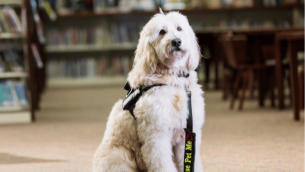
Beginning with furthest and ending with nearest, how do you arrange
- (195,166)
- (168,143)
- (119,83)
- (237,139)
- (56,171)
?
1. (119,83)
2. (237,139)
3. (56,171)
4. (195,166)
5. (168,143)

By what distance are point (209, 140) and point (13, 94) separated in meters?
2.40

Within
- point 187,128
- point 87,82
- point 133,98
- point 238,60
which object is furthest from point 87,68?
point 187,128

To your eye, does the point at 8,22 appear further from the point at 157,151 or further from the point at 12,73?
the point at 157,151

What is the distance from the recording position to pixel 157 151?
1.69 metres

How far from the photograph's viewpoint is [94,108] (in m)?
5.20

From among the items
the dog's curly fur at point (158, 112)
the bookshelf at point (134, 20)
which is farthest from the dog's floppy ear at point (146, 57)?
the bookshelf at point (134, 20)

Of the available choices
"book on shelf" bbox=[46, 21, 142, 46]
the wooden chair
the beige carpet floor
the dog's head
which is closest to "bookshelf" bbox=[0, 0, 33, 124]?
the beige carpet floor

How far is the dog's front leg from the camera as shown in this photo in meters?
1.69

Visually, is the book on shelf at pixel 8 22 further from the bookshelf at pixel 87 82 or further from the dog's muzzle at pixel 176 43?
the bookshelf at pixel 87 82

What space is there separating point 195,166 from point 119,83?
6438 mm

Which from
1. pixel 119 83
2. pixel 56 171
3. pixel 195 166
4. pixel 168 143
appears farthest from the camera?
pixel 119 83

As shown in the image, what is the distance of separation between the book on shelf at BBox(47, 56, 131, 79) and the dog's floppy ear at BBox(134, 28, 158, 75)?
644 centimetres

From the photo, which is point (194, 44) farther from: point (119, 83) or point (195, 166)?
point (119, 83)

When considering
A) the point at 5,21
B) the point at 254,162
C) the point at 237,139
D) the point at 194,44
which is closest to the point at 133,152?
the point at 194,44
